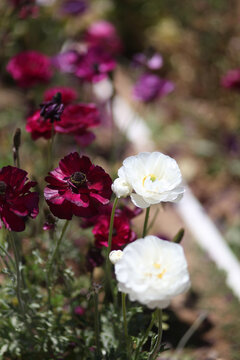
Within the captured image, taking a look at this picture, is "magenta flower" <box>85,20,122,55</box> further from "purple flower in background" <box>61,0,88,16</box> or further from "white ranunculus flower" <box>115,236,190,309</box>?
"white ranunculus flower" <box>115,236,190,309</box>

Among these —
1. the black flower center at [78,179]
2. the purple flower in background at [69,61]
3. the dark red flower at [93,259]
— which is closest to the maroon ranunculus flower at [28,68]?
the purple flower in background at [69,61]

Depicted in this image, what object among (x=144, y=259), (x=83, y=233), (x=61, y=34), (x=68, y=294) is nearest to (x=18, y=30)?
(x=61, y=34)

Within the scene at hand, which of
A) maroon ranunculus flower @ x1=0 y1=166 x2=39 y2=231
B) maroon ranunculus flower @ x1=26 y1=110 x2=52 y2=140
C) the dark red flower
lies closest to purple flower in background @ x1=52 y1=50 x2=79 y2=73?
maroon ranunculus flower @ x1=26 y1=110 x2=52 y2=140

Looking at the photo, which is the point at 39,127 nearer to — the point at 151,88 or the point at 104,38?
the point at 151,88

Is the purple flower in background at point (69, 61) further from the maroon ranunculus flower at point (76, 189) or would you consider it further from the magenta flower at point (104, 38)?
the maroon ranunculus flower at point (76, 189)

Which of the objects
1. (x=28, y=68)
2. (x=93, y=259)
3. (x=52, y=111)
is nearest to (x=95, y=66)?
(x=28, y=68)

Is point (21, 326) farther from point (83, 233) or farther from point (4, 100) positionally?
point (4, 100)
